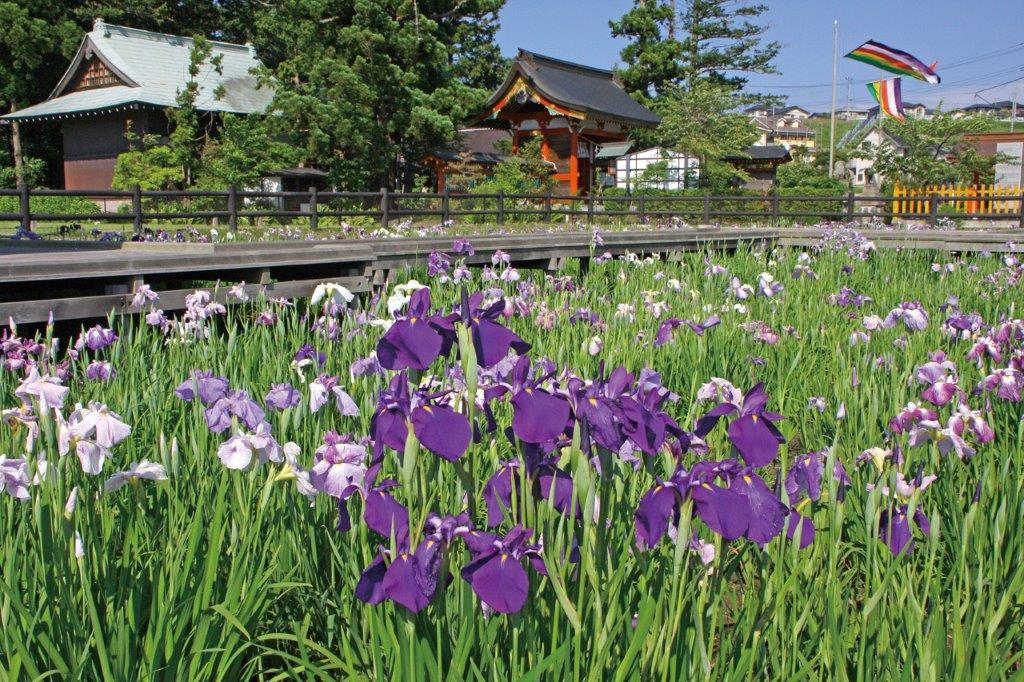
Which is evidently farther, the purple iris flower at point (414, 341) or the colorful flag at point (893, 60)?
the colorful flag at point (893, 60)

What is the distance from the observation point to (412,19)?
2766 centimetres

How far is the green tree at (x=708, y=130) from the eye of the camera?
33.4 meters

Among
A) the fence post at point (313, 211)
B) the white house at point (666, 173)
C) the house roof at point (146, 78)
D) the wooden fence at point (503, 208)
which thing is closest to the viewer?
the wooden fence at point (503, 208)

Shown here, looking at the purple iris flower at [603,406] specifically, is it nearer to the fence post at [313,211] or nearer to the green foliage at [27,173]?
the fence post at [313,211]

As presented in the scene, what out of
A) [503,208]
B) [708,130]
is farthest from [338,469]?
[708,130]

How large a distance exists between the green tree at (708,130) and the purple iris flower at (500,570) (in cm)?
3357

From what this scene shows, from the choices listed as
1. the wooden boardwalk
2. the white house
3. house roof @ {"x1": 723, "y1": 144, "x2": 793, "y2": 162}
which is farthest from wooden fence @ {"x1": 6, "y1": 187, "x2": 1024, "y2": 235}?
house roof @ {"x1": 723, "y1": 144, "x2": 793, "y2": 162}

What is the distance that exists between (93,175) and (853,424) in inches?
1372

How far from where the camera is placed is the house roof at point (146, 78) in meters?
30.8

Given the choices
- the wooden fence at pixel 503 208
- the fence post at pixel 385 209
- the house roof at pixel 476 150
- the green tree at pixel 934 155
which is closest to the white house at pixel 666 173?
the wooden fence at pixel 503 208

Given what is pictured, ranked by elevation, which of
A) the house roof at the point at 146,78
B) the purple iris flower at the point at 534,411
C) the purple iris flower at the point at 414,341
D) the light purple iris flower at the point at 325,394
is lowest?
the light purple iris flower at the point at 325,394

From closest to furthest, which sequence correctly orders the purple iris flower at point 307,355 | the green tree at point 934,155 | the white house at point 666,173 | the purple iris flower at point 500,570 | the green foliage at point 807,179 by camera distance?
the purple iris flower at point 500,570 → the purple iris flower at point 307,355 → the green tree at point 934,155 → the white house at point 666,173 → the green foliage at point 807,179

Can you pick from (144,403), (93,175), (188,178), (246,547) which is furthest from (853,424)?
(93,175)

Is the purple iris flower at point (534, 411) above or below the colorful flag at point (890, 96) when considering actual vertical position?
below
